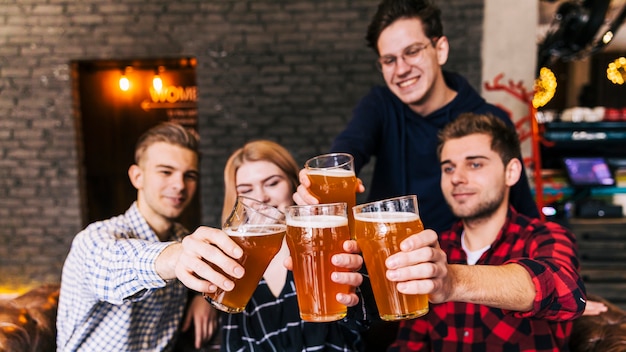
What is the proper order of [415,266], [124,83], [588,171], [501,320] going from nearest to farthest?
1. [415,266]
2. [501,320]
3. [588,171]
4. [124,83]

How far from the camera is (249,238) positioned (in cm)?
92

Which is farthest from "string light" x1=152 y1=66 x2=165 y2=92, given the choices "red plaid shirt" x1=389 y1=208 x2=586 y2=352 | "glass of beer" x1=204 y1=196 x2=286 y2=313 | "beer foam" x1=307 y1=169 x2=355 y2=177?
"glass of beer" x1=204 y1=196 x2=286 y2=313

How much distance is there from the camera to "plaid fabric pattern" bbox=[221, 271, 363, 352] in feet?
5.12

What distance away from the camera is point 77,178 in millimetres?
4512

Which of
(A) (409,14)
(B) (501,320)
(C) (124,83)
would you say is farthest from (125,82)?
(B) (501,320)

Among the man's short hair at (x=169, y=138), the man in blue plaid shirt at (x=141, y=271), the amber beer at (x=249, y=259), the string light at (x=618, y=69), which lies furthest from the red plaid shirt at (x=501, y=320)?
the string light at (x=618, y=69)

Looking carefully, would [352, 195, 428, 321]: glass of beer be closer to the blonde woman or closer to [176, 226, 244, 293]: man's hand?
[176, 226, 244, 293]: man's hand

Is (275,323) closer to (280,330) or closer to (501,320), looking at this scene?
(280,330)

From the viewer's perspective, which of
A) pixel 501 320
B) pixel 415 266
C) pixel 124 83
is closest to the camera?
pixel 415 266

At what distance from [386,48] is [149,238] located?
124 centimetres

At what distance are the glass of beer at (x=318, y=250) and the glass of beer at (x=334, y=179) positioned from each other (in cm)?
19

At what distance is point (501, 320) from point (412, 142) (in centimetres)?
87

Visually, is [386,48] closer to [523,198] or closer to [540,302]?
[523,198]

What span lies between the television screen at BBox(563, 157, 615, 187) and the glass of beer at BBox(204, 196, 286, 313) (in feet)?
14.9
